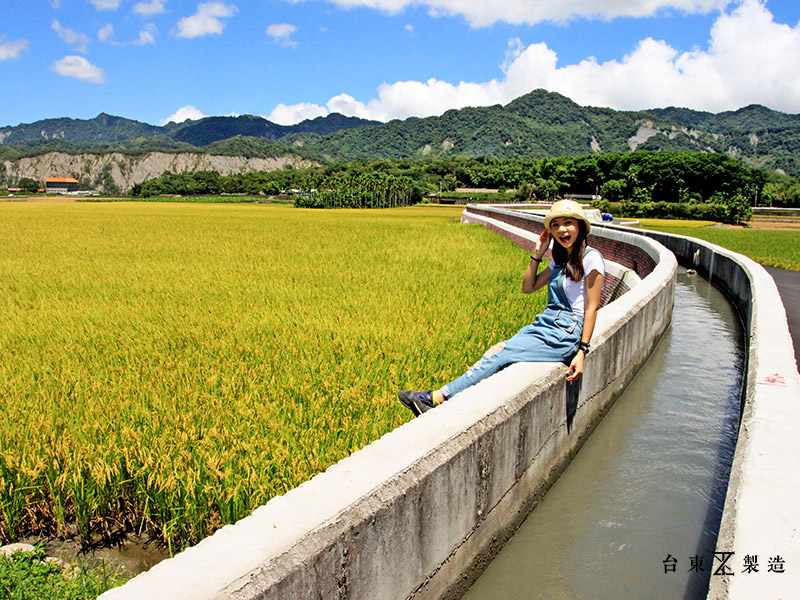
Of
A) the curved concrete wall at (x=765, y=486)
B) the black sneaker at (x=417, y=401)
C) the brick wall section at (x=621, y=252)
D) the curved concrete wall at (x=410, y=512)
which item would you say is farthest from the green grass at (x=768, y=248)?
the black sneaker at (x=417, y=401)

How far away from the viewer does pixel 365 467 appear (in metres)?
2.73

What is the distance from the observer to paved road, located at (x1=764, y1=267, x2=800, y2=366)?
8.50 m

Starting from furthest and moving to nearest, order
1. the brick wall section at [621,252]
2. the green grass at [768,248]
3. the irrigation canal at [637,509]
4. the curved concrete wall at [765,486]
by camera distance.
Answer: the green grass at [768,248], the brick wall section at [621,252], the irrigation canal at [637,509], the curved concrete wall at [765,486]

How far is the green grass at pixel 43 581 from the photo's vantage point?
2.57 meters

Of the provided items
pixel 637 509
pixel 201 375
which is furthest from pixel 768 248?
pixel 201 375

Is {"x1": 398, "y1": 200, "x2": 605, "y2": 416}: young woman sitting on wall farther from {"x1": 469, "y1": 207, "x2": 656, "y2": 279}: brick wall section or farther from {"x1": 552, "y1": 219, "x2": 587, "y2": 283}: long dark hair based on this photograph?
{"x1": 469, "y1": 207, "x2": 656, "y2": 279}: brick wall section

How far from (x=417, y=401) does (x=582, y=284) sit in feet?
4.58

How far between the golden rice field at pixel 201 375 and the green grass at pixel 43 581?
→ 29 centimetres

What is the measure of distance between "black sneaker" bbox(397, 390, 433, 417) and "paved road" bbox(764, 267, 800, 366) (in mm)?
4762

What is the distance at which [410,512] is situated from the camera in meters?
2.66

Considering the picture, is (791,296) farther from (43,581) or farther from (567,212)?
(43,581)

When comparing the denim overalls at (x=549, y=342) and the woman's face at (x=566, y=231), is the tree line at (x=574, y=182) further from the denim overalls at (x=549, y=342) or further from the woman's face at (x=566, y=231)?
the woman's face at (x=566, y=231)

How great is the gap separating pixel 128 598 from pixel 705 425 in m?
5.67

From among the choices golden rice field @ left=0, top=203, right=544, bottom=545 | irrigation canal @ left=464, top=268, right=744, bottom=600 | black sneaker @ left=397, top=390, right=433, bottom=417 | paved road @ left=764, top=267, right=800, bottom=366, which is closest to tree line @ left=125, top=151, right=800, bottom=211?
paved road @ left=764, top=267, right=800, bottom=366
